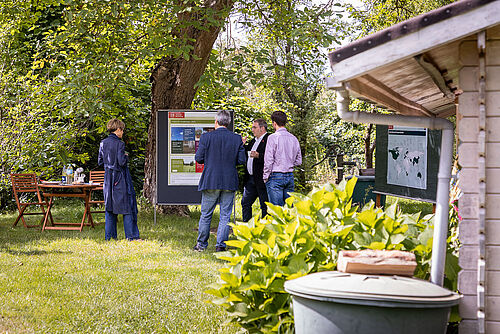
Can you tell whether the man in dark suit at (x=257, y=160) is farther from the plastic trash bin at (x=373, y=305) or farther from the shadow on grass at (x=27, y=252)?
the plastic trash bin at (x=373, y=305)

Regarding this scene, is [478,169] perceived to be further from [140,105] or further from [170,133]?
[140,105]

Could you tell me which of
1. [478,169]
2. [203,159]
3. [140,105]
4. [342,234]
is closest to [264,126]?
[203,159]

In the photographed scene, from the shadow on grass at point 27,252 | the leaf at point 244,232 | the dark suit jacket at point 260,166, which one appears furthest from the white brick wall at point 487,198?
the shadow on grass at point 27,252

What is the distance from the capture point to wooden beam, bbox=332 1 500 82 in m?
3.50

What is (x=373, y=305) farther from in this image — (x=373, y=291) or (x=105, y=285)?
(x=105, y=285)

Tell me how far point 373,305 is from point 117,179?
7564 millimetres

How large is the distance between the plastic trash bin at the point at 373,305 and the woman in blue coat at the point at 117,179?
704 centimetres

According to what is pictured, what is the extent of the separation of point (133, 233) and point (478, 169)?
24.7ft

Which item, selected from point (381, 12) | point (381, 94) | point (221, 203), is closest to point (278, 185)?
point (221, 203)

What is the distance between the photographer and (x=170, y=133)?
1216cm

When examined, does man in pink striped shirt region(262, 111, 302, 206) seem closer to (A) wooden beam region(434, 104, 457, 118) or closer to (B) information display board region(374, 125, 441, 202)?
(B) information display board region(374, 125, 441, 202)

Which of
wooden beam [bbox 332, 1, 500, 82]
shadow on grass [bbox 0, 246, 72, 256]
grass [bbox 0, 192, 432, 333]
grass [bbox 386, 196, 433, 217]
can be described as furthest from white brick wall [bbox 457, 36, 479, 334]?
grass [bbox 386, 196, 433, 217]

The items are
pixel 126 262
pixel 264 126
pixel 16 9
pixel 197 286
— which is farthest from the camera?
pixel 16 9

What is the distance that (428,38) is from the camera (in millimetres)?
3537
